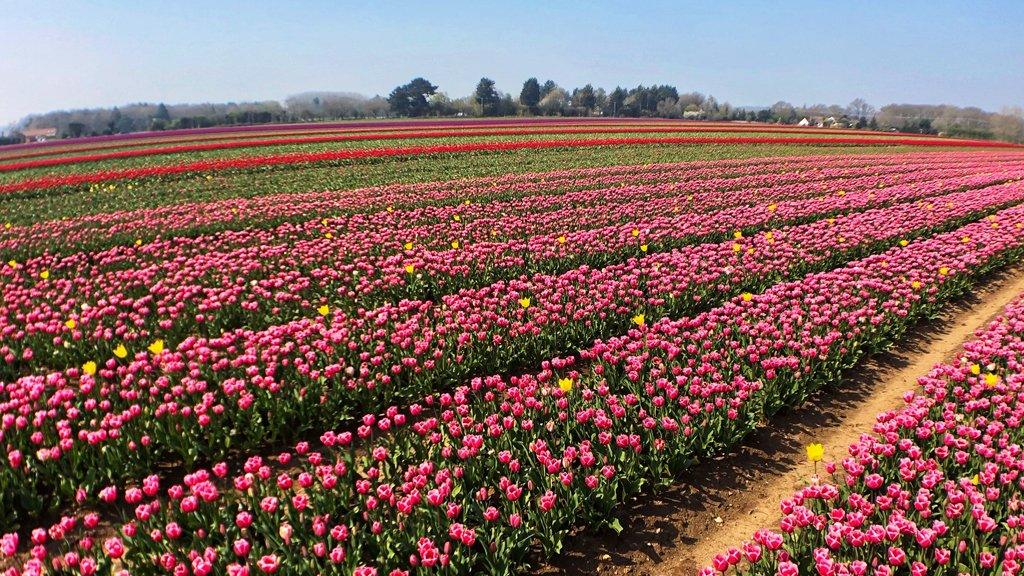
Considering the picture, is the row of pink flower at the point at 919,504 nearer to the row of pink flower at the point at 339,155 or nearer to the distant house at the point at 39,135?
the row of pink flower at the point at 339,155

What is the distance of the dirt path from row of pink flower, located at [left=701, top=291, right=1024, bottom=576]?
302mm

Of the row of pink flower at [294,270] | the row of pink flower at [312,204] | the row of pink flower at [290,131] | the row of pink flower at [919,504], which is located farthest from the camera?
the row of pink flower at [290,131]

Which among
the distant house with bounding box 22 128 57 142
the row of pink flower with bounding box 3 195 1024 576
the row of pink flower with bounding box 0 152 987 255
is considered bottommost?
the row of pink flower with bounding box 3 195 1024 576

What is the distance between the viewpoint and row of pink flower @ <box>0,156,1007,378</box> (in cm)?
737

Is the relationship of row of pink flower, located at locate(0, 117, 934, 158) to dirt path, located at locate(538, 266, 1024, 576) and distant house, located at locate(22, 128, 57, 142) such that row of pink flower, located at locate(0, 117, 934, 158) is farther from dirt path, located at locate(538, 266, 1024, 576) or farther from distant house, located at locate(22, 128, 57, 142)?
dirt path, located at locate(538, 266, 1024, 576)

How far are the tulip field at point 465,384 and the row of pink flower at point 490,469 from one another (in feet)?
0.10

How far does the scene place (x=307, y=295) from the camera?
29.0 feet

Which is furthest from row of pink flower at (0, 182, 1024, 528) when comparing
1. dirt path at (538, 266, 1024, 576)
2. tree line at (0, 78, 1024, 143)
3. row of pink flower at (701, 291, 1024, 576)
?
tree line at (0, 78, 1024, 143)

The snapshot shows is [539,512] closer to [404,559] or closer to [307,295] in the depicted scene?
[404,559]

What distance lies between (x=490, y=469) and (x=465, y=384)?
2024 mm

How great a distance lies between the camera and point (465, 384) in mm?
6422

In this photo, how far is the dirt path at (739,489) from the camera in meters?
4.14

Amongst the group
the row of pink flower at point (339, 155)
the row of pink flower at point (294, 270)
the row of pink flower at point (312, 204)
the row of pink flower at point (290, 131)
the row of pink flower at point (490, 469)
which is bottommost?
the row of pink flower at point (490, 469)

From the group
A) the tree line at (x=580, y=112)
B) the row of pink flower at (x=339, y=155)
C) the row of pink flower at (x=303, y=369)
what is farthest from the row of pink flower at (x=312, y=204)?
the tree line at (x=580, y=112)
